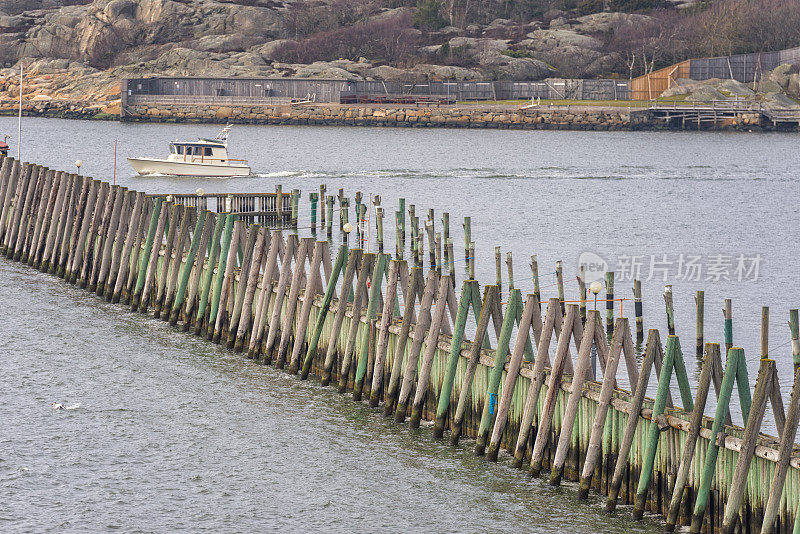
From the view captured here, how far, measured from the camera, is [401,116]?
150 metres

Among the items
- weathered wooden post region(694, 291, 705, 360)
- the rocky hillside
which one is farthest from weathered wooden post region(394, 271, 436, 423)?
the rocky hillside

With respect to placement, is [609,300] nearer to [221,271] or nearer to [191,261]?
[221,271]

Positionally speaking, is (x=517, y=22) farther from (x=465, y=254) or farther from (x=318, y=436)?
(x=318, y=436)

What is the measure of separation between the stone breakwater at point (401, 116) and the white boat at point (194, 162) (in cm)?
7326

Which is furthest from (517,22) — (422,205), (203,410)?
(203,410)

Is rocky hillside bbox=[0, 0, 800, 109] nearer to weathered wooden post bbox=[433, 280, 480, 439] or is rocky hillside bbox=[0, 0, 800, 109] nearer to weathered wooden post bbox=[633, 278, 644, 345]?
weathered wooden post bbox=[633, 278, 644, 345]

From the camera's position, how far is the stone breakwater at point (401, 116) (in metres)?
145

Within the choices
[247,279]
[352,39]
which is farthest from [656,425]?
[352,39]

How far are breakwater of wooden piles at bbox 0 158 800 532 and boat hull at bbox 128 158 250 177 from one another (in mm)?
40173

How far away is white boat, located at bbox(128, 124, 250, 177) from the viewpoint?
73081mm

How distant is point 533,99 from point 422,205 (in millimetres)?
89427

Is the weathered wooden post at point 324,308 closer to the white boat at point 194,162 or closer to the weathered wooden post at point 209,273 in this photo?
the weathered wooden post at point 209,273

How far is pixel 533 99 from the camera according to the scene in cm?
15025

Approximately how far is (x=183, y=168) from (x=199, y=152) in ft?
5.56
